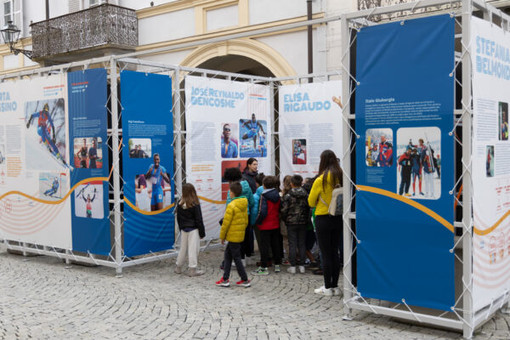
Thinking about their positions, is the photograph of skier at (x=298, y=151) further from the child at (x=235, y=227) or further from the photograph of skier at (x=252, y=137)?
the child at (x=235, y=227)

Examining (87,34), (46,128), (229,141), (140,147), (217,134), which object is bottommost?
(140,147)

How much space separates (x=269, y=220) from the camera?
29.8 ft

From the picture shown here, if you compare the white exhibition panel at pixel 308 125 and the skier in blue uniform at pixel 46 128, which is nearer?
the skier in blue uniform at pixel 46 128

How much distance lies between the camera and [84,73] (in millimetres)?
9492

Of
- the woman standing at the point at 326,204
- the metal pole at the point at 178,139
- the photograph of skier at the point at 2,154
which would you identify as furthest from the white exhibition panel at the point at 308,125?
the photograph of skier at the point at 2,154

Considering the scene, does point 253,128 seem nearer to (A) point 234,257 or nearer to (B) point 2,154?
(A) point 234,257

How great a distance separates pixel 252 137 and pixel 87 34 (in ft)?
30.8

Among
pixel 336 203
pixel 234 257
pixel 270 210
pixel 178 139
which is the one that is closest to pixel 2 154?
pixel 178 139

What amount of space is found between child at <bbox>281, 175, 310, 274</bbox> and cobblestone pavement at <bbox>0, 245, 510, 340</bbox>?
339 mm

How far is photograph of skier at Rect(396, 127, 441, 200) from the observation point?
19.1ft

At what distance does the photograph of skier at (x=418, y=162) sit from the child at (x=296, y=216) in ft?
9.31

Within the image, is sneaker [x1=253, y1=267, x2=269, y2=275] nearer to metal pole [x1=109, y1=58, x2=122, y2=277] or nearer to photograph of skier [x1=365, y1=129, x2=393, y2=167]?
metal pole [x1=109, y1=58, x2=122, y2=277]

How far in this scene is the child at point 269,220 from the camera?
9039 mm

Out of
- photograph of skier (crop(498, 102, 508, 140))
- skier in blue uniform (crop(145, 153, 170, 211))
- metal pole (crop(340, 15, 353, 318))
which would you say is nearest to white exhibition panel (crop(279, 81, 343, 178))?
skier in blue uniform (crop(145, 153, 170, 211))
